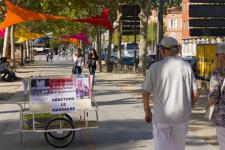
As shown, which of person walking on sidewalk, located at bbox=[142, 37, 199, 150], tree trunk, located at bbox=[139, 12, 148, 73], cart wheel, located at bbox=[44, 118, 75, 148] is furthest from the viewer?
tree trunk, located at bbox=[139, 12, 148, 73]

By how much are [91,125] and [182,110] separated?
160 inches

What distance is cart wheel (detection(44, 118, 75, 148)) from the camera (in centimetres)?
935

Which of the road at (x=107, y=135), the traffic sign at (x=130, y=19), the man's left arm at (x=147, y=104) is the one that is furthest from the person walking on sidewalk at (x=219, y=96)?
the traffic sign at (x=130, y=19)

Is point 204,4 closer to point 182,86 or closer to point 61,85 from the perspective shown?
point 61,85

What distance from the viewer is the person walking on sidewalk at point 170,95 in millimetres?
5828

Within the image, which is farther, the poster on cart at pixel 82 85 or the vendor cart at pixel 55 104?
the poster on cart at pixel 82 85


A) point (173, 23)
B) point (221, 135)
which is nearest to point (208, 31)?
point (221, 135)

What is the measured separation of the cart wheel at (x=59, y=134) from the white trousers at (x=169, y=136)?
141 inches

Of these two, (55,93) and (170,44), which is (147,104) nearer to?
(170,44)

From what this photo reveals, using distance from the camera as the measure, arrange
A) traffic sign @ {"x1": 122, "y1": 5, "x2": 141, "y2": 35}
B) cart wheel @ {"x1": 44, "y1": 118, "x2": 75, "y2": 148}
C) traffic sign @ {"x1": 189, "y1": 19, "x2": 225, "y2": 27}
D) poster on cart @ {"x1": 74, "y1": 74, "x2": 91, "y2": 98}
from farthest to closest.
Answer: traffic sign @ {"x1": 122, "y1": 5, "x2": 141, "y2": 35}, traffic sign @ {"x1": 189, "y1": 19, "x2": 225, "y2": 27}, poster on cart @ {"x1": 74, "y1": 74, "x2": 91, "y2": 98}, cart wheel @ {"x1": 44, "y1": 118, "x2": 75, "y2": 148}

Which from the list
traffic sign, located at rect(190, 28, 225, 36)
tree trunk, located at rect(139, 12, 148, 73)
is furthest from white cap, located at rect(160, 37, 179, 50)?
tree trunk, located at rect(139, 12, 148, 73)

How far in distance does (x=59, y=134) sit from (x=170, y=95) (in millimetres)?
4106

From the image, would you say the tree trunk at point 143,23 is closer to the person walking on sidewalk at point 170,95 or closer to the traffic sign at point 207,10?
the traffic sign at point 207,10

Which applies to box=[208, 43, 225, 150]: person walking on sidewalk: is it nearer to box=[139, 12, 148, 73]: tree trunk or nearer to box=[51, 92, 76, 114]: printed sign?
box=[51, 92, 76, 114]: printed sign
